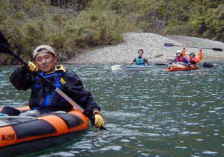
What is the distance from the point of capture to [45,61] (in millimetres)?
5707

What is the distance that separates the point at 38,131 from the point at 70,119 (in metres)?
0.72

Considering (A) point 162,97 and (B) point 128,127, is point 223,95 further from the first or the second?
(B) point 128,127

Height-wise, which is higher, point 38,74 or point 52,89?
point 38,74

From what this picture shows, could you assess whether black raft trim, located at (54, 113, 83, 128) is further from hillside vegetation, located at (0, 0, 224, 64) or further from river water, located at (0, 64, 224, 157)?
hillside vegetation, located at (0, 0, 224, 64)

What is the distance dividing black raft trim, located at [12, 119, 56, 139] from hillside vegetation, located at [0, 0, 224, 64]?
18658 millimetres

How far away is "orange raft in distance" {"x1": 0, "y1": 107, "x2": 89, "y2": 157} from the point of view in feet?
15.3

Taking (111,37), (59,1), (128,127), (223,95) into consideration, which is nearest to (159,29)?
(59,1)

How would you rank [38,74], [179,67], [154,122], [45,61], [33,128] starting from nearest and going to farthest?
[33,128]
[38,74]
[45,61]
[154,122]
[179,67]

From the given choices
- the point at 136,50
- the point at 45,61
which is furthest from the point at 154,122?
the point at 136,50

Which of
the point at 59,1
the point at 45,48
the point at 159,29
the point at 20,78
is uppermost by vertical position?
the point at 59,1

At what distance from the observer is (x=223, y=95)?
30.5ft

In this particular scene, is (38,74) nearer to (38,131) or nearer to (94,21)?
(38,131)

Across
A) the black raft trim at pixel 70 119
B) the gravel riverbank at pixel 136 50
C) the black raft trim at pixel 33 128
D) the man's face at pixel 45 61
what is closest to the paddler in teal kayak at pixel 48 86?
the man's face at pixel 45 61

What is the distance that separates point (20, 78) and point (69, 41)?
2095cm
